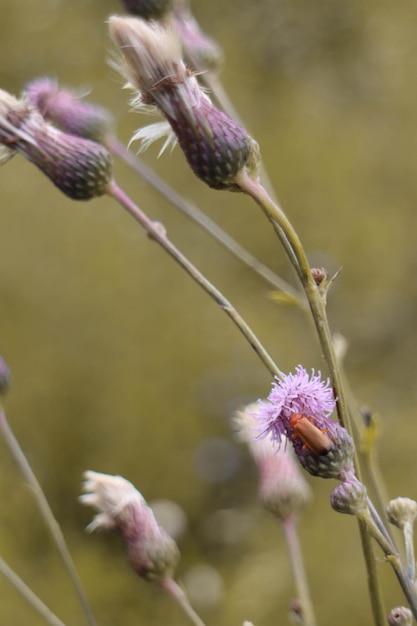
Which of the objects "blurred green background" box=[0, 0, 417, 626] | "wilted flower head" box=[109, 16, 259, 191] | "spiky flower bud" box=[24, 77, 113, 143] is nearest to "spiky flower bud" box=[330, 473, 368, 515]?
"wilted flower head" box=[109, 16, 259, 191]

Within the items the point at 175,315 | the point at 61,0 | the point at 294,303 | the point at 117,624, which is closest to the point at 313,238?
the point at 175,315

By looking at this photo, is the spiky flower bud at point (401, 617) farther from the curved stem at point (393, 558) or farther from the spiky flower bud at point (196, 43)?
the spiky flower bud at point (196, 43)

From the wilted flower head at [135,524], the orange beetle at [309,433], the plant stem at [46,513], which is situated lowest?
the plant stem at [46,513]

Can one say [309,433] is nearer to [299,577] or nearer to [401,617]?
[401,617]

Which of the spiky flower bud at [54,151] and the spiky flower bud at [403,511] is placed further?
the spiky flower bud at [54,151]

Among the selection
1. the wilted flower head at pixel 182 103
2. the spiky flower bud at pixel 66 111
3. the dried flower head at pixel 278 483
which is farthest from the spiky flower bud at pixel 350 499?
the spiky flower bud at pixel 66 111

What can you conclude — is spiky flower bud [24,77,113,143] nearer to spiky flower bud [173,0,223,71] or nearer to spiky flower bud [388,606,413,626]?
spiky flower bud [173,0,223,71]
